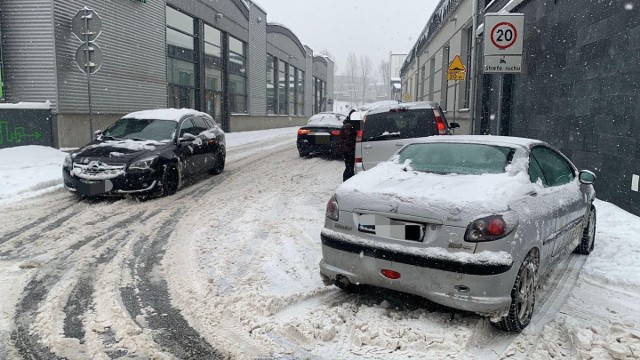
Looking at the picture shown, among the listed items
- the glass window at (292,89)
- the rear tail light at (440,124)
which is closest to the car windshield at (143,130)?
the rear tail light at (440,124)

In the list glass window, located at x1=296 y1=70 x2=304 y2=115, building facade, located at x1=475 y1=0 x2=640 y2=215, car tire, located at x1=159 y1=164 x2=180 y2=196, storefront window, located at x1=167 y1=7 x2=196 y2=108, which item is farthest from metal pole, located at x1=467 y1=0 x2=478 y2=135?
glass window, located at x1=296 y1=70 x2=304 y2=115

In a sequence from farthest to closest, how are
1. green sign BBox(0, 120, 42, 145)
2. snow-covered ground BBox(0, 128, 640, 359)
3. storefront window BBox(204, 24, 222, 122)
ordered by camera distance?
1. storefront window BBox(204, 24, 222, 122)
2. green sign BBox(0, 120, 42, 145)
3. snow-covered ground BBox(0, 128, 640, 359)

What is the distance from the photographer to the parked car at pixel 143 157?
7.87 meters

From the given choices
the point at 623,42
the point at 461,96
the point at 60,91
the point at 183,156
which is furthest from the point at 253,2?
the point at 623,42

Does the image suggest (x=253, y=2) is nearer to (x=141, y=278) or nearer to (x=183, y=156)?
(x=183, y=156)

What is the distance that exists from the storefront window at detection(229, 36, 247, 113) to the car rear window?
21.3m

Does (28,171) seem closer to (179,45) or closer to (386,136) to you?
(386,136)

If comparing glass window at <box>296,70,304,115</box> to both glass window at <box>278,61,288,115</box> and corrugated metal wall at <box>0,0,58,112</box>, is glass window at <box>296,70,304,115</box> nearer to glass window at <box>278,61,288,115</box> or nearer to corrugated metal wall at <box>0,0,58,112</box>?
glass window at <box>278,61,288,115</box>

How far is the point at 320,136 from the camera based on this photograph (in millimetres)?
14461

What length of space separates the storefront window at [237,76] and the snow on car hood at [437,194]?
25.4 meters

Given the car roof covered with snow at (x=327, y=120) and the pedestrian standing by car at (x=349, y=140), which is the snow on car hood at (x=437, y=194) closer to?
the pedestrian standing by car at (x=349, y=140)

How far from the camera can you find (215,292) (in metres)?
4.24

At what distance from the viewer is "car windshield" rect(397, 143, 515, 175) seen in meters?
4.20

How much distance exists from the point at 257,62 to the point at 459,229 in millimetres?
31407
